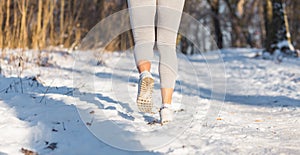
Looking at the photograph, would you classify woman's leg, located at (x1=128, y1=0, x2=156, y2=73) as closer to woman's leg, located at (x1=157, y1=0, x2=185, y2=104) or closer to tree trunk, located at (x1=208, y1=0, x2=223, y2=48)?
woman's leg, located at (x1=157, y1=0, x2=185, y2=104)

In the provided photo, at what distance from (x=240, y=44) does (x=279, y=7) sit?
27.1ft

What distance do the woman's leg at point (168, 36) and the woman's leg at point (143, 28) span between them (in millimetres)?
53

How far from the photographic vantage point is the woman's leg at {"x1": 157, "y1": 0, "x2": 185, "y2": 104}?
87.2 inches

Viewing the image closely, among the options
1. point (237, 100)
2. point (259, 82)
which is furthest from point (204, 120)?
point (259, 82)

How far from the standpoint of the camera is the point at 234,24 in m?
14.5

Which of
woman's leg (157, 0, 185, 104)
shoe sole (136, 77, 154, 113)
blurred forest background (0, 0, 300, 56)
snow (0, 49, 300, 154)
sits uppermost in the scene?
blurred forest background (0, 0, 300, 56)

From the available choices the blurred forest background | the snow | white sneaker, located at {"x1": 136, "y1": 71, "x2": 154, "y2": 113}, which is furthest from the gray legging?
the blurred forest background

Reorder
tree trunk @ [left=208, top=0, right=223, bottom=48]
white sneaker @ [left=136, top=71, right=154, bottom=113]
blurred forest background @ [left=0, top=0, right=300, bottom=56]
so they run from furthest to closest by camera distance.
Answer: tree trunk @ [left=208, top=0, right=223, bottom=48], blurred forest background @ [left=0, top=0, right=300, bottom=56], white sneaker @ [left=136, top=71, right=154, bottom=113]

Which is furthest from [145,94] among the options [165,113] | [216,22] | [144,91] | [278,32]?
[216,22]

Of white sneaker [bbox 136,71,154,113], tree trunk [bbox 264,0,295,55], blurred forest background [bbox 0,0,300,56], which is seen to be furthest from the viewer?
tree trunk [bbox 264,0,295,55]

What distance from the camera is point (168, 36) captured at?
7.39ft

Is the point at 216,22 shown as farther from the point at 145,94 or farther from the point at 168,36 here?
the point at 145,94

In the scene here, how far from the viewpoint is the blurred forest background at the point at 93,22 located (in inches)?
198

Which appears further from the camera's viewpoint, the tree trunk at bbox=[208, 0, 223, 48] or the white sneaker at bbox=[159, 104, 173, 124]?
the tree trunk at bbox=[208, 0, 223, 48]
